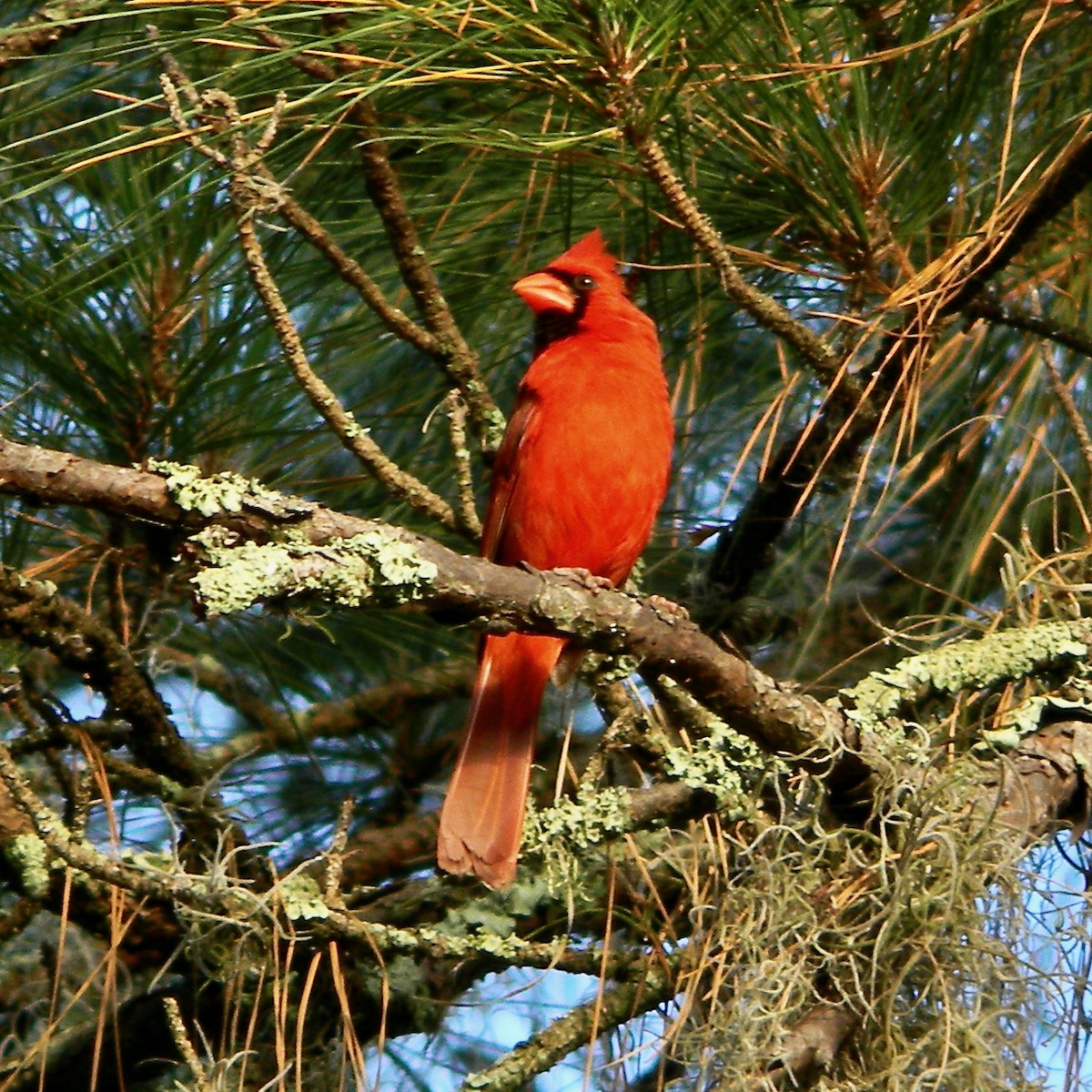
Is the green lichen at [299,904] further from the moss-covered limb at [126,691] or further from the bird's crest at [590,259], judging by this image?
the bird's crest at [590,259]

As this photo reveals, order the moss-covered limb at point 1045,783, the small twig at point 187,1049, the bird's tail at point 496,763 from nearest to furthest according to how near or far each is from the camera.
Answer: the small twig at point 187,1049
the moss-covered limb at point 1045,783
the bird's tail at point 496,763

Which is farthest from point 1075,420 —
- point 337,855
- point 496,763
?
point 337,855

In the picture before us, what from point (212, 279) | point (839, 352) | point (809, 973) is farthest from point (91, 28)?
point (809, 973)

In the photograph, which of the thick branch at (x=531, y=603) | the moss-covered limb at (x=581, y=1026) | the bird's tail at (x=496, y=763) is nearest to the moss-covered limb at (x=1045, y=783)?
the thick branch at (x=531, y=603)

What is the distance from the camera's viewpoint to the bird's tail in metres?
2.84

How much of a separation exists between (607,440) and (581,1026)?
1.22 metres

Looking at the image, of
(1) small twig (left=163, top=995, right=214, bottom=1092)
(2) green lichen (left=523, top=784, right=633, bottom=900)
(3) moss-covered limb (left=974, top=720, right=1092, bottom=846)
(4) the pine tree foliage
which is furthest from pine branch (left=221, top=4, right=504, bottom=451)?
(1) small twig (left=163, top=995, right=214, bottom=1092)

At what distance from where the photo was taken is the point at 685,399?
4133 millimetres

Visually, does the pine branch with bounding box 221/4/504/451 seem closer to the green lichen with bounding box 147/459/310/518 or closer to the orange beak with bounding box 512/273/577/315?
the orange beak with bounding box 512/273/577/315

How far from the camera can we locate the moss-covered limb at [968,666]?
257 centimetres

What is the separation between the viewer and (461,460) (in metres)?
2.62

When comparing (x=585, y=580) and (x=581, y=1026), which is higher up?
(x=585, y=580)

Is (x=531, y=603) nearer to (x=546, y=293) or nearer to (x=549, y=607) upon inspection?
(x=549, y=607)

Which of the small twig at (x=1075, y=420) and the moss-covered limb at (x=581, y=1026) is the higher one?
the small twig at (x=1075, y=420)
